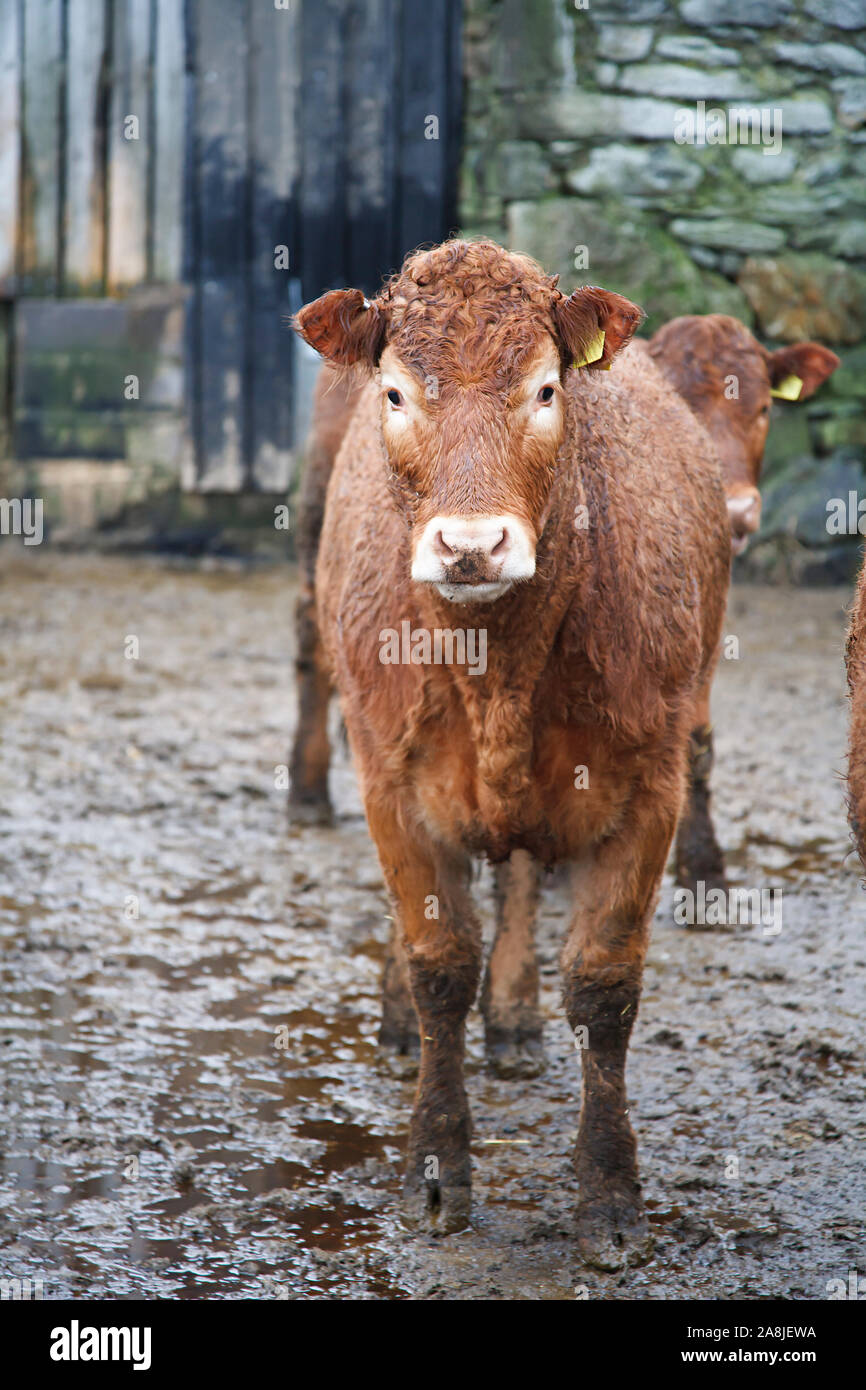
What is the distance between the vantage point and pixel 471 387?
2.67m

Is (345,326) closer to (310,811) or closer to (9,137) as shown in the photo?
(310,811)

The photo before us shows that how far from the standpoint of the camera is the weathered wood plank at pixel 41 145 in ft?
31.0

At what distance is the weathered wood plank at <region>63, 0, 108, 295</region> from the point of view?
9.40 m

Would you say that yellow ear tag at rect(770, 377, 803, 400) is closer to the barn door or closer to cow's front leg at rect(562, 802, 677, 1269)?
cow's front leg at rect(562, 802, 677, 1269)

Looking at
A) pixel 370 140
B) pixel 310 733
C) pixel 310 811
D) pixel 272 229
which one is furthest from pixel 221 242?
pixel 310 811

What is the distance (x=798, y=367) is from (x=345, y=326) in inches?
107

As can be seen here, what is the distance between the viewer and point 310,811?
554cm

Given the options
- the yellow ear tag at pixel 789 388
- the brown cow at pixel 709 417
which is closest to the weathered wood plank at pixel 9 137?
the brown cow at pixel 709 417

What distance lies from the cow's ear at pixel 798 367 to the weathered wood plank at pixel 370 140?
448 cm

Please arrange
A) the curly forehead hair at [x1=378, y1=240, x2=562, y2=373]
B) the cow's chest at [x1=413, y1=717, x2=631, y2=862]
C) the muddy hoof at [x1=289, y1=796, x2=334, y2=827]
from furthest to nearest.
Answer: the muddy hoof at [x1=289, y1=796, x2=334, y2=827] < the cow's chest at [x1=413, y1=717, x2=631, y2=862] < the curly forehead hair at [x1=378, y1=240, x2=562, y2=373]

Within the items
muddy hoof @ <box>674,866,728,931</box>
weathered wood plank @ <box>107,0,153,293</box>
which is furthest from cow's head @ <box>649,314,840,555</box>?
weathered wood plank @ <box>107,0,153,293</box>

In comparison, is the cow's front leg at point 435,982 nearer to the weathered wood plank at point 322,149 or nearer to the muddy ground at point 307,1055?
the muddy ground at point 307,1055

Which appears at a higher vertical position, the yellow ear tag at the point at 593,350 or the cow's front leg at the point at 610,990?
the yellow ear tag at the point at 593,350

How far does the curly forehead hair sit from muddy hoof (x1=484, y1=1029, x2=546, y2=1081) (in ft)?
5.96
